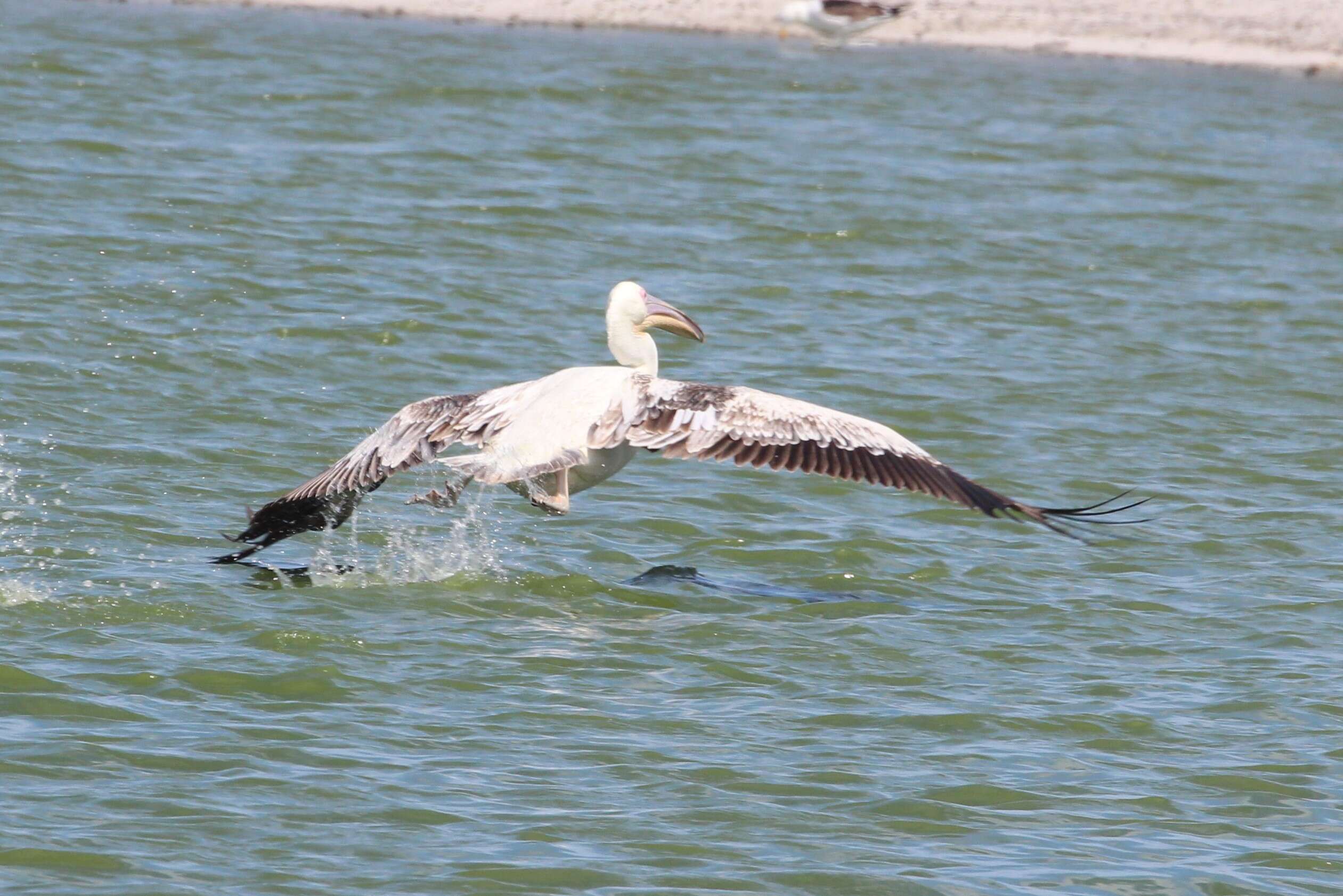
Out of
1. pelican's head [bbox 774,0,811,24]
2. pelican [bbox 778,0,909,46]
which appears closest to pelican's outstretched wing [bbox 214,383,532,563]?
pelican [bbox 778,0,909,46]

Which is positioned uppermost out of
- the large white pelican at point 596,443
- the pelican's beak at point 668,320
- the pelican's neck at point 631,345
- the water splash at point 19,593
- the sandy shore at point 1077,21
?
the sandy shore at point 1077,21

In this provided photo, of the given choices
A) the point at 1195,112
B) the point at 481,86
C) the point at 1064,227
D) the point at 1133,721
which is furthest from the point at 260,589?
the point at 1195,112

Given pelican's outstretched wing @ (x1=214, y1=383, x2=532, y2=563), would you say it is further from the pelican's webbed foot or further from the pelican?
the pelican

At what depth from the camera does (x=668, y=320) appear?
29.1 feet

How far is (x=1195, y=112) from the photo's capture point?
76.3 ft

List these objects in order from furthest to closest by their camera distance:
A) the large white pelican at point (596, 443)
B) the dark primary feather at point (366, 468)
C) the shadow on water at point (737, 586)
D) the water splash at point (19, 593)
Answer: the shadow on water at point (737, 586) < the dark primary feather at point (366, 468) < the large white pelican at point (596, 443) < the water splash at point (19, 593)

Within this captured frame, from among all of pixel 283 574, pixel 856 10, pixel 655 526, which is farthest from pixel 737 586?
pixel 856 10

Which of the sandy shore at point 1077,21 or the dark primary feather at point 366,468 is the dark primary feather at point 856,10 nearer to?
the sandy shore at point 1077,21

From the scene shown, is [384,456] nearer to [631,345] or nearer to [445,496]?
[445,496]

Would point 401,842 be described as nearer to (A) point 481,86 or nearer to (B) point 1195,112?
(A) point 481,86

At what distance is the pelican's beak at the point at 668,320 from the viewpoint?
29.1 ft

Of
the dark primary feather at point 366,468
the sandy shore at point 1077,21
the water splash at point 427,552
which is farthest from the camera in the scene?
the sandy shore at point 1077,21

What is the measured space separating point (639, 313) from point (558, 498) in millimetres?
1053

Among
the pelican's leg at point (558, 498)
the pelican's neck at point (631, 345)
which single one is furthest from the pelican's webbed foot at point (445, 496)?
the pelican's neck at point (631, 345)
